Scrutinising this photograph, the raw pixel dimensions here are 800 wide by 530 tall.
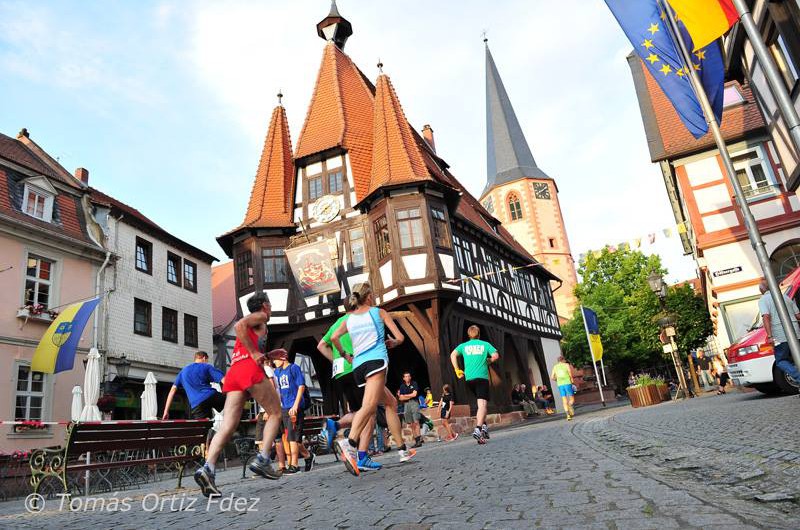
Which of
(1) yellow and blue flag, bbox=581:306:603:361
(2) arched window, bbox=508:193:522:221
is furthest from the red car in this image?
(2) arched window, bbox=508:193:522:221

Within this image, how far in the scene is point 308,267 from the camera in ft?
63.1

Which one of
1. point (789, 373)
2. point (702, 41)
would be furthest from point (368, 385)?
point (789, 373)

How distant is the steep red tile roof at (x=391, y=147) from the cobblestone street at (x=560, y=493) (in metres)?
14.1

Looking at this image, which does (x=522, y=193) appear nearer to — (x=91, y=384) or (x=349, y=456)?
(x=91, y=384)

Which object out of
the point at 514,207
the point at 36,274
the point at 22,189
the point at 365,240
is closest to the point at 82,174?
the point at 22,189

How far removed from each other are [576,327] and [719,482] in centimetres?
4471

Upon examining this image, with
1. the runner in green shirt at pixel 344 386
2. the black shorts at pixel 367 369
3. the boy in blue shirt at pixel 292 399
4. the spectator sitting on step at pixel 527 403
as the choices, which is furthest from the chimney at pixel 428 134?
the black shorts at pixel 367 369

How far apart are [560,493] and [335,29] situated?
27.1 metres

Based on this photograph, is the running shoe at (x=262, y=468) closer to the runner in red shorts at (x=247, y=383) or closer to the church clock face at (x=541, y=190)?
the runner in red shorts at (x=247, y=383)

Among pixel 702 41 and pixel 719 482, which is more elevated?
pixel 702 41

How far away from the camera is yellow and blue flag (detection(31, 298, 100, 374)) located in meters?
15.3

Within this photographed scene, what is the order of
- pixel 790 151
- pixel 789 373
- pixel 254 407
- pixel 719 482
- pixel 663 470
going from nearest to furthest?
pixel 719 482 < pixel 663 470 < pixel 789 373 < pixel 790 151 < pixel 254 407

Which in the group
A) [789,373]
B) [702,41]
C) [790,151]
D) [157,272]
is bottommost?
[789,373]

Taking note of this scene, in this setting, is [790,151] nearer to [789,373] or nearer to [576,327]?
[789,373]
